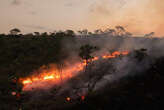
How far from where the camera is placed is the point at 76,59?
246 feet

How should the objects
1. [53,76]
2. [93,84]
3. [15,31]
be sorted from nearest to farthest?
[93,84] → [53,76] → [15,31]

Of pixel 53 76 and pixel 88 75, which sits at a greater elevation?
pixel 88 75

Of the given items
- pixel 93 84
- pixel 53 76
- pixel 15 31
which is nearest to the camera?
pixel 93 84

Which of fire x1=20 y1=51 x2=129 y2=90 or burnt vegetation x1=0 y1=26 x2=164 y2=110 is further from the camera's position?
fire x1=20 y1=51 x2=129 y2=90

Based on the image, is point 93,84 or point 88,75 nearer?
point 93,84

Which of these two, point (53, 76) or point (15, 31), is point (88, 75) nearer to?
point (53, 76)

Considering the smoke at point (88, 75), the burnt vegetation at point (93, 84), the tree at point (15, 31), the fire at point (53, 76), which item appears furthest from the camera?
the tree at point (15, 31)

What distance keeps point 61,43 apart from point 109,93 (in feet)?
165

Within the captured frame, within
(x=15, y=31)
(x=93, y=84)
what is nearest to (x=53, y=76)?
(x=93, y=84)

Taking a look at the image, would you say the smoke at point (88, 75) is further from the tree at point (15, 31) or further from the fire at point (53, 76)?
the tree at point (15, 31)

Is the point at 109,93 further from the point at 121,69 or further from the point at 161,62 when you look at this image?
the point at 161,62

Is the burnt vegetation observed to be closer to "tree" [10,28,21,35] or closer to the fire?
the fire

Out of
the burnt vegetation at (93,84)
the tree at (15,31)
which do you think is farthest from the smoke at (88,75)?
the tree at (15,31)

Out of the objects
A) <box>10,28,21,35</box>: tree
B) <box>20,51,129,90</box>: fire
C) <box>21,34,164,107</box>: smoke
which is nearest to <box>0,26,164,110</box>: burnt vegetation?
<box>21,34,164,107</box>: smoke
